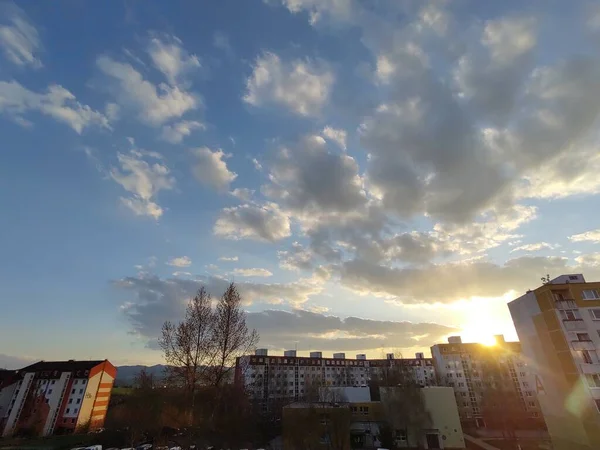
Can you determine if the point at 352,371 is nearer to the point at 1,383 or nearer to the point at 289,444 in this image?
the point at 289,444

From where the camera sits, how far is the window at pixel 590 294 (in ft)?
123

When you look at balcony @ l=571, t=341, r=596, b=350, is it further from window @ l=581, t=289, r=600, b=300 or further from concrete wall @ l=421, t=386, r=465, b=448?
concrete wall @ l=421, t=386, r=465, b=448

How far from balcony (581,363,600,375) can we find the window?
761cm

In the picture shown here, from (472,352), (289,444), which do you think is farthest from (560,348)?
(472,352)

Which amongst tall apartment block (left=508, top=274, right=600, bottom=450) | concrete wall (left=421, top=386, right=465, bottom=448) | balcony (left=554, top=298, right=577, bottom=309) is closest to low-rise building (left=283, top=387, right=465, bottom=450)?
concrete wall (left=421, top=386, right=465, bottom=448)

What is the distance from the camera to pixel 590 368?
3428cm

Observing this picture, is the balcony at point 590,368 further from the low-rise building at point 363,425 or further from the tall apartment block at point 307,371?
the tall apartment block at point 307,371

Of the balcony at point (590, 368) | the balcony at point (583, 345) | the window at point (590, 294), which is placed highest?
the window at point (590, 294)

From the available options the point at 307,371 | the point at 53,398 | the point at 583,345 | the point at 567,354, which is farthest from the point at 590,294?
the point at 53,398

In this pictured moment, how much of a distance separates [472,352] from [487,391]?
14497mm

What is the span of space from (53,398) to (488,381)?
104006 millimetres

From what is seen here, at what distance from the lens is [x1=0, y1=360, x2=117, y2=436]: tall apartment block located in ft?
203

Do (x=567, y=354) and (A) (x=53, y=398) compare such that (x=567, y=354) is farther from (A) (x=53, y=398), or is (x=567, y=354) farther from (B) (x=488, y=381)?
(A) (x=53, y=398)

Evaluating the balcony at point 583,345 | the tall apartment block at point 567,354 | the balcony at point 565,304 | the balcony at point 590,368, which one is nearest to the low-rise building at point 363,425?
the tall apartment block at point 567,354
